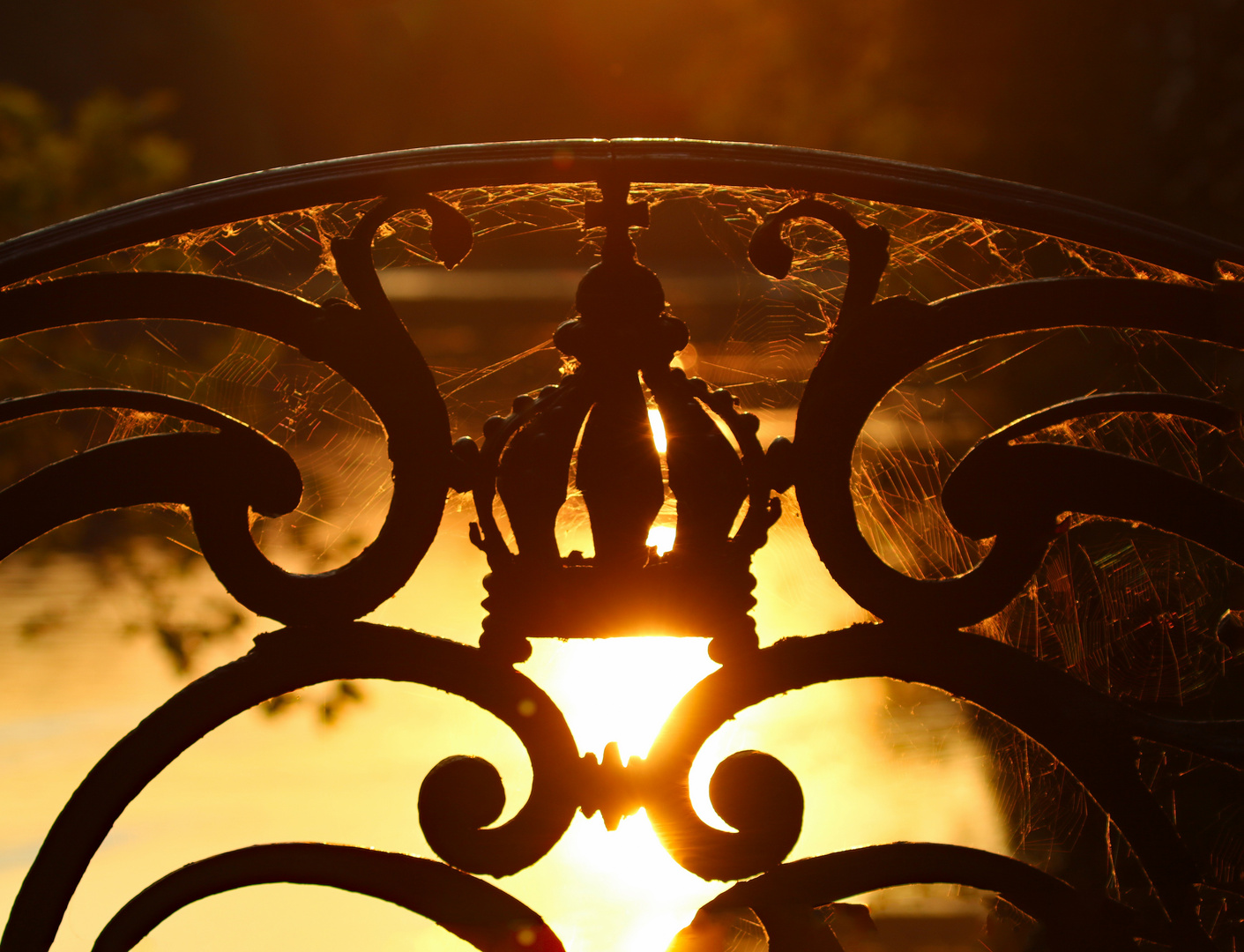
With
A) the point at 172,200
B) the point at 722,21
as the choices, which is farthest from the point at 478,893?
the point at 722,21

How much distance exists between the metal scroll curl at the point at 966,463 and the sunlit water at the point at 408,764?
0.34 metres

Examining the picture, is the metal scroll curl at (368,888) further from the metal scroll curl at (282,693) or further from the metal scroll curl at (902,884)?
the metal scroll curl at (902,884)

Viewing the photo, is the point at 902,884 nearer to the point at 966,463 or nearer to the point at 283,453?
the point at 966,463

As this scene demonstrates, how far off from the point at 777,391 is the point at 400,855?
65cm

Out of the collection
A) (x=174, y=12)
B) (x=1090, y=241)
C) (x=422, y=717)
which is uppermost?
(x=174, y=12)

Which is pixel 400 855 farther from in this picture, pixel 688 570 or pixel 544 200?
pixel 544 200

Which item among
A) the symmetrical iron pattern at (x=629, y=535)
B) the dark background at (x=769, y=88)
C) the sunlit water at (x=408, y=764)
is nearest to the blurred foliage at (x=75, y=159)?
the dark background at (x=769, y=88)

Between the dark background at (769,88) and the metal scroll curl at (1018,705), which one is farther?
the dark background at (769,88)

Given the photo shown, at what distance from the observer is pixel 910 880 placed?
744mm

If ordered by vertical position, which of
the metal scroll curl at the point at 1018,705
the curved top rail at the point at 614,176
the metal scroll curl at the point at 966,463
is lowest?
the metal scroll curl at the point at 1018,705

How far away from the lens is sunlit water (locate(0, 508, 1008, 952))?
137 cm

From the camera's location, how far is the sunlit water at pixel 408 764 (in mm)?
1370

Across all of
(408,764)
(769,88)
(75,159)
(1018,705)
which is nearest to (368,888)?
(1018,705)

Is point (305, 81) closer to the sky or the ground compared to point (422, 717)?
closer to the sky
